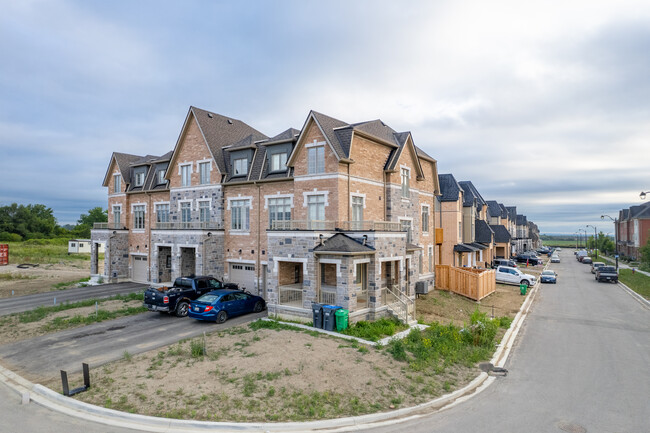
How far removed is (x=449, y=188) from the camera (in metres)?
37.9

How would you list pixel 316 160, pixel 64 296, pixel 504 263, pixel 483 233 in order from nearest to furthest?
pixel 316 160 < pixel 64 296 < pixel 483 233 < pixel 504 263

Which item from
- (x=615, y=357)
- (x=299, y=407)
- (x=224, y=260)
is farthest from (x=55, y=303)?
(x=615, y=357)

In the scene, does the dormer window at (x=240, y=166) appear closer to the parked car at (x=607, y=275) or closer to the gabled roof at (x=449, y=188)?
the gabled roof at (x=449, y=188)

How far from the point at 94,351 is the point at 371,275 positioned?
12418 mm

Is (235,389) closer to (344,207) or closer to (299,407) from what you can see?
(299,407)

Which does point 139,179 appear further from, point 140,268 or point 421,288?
point 421,288

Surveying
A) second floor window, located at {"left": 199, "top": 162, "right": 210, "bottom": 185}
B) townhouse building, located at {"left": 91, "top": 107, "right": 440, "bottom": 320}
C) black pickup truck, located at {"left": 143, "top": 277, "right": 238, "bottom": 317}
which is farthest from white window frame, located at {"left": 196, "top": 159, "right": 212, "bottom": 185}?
black pickup truck, located at {"left": 143, "top": 277, "right": 238, "bottom": 317}

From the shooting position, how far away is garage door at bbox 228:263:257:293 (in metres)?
25.4

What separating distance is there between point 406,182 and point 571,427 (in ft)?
61.2

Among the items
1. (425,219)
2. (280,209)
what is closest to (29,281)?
(280,209)

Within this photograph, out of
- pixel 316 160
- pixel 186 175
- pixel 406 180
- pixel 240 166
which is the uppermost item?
pixel 240 166

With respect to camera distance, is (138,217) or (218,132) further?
(138,217)

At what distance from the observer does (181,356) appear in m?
12.9

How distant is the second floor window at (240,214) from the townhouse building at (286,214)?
8 cm
